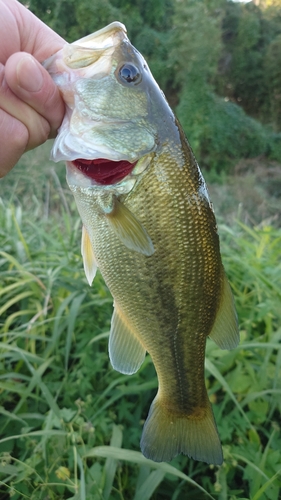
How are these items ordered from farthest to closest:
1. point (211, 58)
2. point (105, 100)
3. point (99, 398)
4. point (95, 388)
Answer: point (211, 58) < point (95, 388) < point (99, 398) < point (105, 100)

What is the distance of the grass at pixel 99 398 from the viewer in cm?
160

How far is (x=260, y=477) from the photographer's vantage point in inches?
62.5

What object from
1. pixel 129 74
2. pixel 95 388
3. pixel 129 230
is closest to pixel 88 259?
pixel 129 230

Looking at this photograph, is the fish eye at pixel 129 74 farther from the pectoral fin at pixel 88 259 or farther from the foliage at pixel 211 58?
the foliage at pixel 211 58

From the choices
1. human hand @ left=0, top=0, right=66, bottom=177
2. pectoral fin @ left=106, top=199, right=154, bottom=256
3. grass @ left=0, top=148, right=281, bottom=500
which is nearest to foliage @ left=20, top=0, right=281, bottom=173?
grass @ left=0, top=148, right=281, bottom=500

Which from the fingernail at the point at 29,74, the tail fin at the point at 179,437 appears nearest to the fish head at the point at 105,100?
the fingernail at the point at 29,74

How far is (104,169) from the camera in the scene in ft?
Result: 4.26

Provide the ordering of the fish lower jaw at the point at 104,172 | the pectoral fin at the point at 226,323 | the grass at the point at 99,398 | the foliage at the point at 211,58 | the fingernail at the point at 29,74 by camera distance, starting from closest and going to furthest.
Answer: the fingernail at the point at 29,74 < the fish lower jaw at the point at 104,172 < the pectoral fin at the point at 226,323 < the grass at the point at 99,398 < the foliage at the point at 211,58

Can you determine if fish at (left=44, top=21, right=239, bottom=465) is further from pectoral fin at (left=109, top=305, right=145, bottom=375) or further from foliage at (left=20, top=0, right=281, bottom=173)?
foliage at (left=20, top=0, right=281, bottom=173)

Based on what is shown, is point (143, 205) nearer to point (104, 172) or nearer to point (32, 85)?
point (104, 172)

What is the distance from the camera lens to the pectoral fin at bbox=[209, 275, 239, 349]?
4.63 ft

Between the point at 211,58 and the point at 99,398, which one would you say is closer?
the point at 99,398

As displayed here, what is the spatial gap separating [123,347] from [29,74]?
100cm

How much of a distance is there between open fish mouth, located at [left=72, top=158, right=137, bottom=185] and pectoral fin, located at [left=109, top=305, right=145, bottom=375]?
0.49 m
